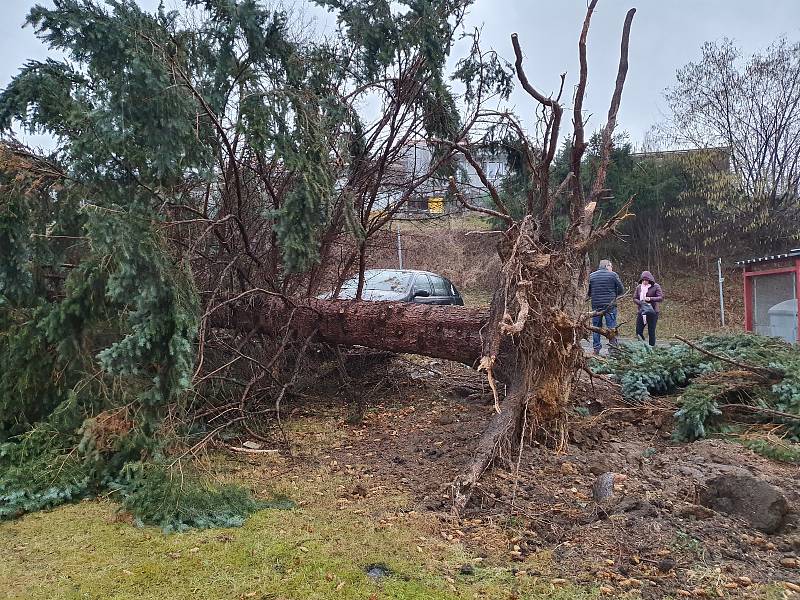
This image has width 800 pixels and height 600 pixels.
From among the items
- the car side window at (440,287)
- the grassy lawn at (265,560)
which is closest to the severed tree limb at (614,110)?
the grassy lawn at (265,560)

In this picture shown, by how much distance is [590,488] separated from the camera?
4.02 m

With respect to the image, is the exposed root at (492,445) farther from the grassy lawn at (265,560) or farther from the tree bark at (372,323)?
the tree bark at (372,323)

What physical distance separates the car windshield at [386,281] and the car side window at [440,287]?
0.89m

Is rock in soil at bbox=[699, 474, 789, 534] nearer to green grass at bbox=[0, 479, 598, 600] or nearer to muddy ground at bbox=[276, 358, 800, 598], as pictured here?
muddy ground at bbox=[276, 358, 800, 598]

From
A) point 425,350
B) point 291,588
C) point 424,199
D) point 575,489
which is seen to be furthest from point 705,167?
point 291,588

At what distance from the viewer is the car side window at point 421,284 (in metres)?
9.97

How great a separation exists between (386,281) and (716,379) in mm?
5121

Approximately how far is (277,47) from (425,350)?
118 inches

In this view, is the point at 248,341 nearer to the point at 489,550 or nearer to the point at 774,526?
the point at 489,550

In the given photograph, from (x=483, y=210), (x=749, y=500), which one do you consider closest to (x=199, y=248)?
(x=483, y=210)

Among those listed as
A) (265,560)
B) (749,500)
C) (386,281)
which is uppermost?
(386,281)

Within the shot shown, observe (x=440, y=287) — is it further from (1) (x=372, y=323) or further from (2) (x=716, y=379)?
(2) (x=716, y=379)

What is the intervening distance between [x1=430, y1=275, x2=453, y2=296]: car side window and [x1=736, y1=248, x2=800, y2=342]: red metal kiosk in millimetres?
5392

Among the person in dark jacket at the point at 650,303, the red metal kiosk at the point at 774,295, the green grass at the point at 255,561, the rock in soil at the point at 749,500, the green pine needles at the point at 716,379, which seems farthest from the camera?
the red metal kiosk at the point at 774,295
